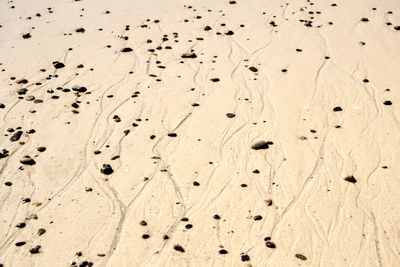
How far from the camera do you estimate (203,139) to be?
6301 mm

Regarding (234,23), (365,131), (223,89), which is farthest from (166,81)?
(365,131)

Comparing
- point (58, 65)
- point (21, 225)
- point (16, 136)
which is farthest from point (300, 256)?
point (58, 65)

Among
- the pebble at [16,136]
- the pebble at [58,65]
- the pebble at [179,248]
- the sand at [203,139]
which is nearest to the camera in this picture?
the pebble at [179,248]

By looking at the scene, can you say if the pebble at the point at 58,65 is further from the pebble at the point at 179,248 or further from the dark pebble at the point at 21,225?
the pebble at the point at 179,248

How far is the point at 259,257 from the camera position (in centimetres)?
455

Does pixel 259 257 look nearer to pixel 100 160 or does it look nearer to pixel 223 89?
pixel 100 160

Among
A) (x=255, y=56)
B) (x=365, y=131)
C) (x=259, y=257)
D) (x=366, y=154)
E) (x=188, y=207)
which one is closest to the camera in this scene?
(x=259, y=257)

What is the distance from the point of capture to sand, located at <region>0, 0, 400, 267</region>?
188 inches

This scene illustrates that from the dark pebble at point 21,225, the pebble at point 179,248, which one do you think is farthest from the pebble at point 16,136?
the pebble at point 179,248

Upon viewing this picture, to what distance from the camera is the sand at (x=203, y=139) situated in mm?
4785

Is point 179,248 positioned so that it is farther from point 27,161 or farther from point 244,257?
point 27,161

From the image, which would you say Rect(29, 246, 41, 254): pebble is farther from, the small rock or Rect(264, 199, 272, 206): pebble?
Rect(264, 199, 272, 206): pebble

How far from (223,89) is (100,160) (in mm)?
2529

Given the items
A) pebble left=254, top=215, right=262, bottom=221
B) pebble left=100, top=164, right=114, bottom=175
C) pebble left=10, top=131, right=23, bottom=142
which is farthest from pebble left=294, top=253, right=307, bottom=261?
pebble left=10, top=131, right=23, bottom=142
